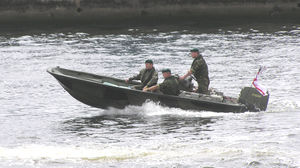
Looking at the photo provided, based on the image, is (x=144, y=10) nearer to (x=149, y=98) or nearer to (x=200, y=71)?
(x=200, y=71)

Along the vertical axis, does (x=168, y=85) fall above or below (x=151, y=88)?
above

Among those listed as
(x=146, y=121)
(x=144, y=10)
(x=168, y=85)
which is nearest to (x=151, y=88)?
(x=168, y=85)

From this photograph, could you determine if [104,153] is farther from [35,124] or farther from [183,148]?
[35,124]

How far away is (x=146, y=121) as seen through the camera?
18.3 metres

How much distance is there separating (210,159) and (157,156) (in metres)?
1.40

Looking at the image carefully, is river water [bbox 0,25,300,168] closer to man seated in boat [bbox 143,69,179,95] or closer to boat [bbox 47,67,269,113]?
boat [bbox 47,67,269,113]

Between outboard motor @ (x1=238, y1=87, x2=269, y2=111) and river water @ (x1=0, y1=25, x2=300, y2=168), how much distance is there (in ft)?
1.01

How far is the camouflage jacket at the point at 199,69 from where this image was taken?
18.8 metres

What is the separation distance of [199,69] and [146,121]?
8.60 feet

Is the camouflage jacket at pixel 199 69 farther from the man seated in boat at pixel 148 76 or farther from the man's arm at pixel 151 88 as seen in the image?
the man's arm at pixel 151 88

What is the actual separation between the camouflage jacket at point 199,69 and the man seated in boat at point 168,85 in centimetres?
92

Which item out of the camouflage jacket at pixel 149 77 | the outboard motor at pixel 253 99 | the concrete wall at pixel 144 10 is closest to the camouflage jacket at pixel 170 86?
the camouflage jacket at pixel 149 77

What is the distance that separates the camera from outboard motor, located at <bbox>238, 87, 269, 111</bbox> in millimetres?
18344

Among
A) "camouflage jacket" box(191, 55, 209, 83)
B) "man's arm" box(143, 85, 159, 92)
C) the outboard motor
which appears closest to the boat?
the outboard motor
